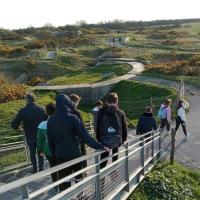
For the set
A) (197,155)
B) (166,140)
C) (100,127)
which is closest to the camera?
(100,127)

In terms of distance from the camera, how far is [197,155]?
48.5 feet

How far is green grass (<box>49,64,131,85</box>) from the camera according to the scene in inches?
1345

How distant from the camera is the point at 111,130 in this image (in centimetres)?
834

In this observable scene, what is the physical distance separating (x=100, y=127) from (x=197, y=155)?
7278 mm

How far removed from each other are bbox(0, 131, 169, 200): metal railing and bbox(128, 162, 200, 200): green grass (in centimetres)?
24

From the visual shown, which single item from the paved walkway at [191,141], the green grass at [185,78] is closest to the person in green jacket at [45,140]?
the paved walkway at [191,141]

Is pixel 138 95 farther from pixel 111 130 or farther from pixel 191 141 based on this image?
pixel 111 130

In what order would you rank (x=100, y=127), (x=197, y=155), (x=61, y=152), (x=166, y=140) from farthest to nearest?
(x=166, y=140) < (x=197, y=155) < (x=100, y=127) < (x=61, y=152)

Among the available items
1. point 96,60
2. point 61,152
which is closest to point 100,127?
point 61,152

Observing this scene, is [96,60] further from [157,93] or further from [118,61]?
[157,93]

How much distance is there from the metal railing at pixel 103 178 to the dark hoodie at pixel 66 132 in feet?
1.10

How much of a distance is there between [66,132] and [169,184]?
5393mm

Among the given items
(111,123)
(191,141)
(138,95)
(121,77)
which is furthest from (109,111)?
(121,77)

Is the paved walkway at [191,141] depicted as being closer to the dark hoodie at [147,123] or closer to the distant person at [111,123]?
the dark hoodie at [147,123]
